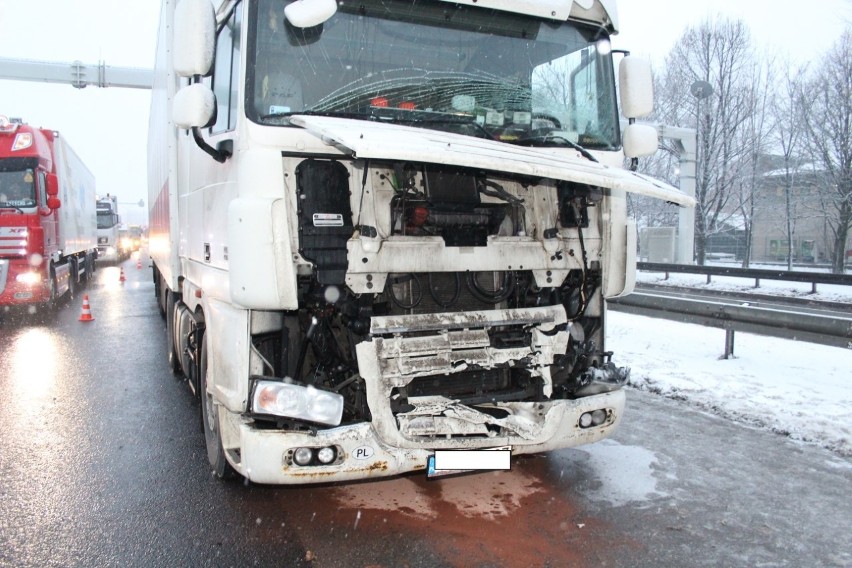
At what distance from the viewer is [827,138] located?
68.5 feet

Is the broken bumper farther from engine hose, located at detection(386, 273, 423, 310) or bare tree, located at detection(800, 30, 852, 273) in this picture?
bare tree, located at detection(800, 30, 852, 273)

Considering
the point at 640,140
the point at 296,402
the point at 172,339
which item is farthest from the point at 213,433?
the point at 640,140

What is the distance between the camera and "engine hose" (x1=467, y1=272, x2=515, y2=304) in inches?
153

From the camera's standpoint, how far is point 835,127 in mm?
20375

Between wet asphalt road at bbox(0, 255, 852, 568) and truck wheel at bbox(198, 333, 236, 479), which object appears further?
truck wheel at bbox(198, 333, 236, 479)

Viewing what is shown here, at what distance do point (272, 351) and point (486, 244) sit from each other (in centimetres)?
143

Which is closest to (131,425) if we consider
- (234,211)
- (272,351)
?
(272,351)

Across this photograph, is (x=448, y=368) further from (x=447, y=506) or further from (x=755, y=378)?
(x=755, y=378)

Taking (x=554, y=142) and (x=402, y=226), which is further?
(x=554, y=142)

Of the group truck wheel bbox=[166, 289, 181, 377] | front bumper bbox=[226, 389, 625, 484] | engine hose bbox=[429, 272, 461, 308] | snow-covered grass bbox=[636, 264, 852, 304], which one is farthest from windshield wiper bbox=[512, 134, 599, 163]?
snow-covered grass bbox=[636, 264, 852, 304]

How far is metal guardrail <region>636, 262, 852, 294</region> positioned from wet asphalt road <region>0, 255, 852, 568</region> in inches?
537

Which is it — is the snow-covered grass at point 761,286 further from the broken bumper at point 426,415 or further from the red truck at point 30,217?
the red truck at point 30,217

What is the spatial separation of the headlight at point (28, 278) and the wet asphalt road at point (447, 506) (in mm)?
7929

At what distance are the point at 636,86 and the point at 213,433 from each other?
12.7 feet
